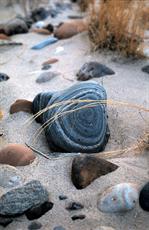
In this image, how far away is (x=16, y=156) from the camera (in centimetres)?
235

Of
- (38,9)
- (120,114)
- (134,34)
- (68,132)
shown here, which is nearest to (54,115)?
(68,132)

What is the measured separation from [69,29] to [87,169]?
2.23 metres

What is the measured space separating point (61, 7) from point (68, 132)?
136 inches

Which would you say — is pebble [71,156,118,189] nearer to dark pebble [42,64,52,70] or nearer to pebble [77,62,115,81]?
pebble [77,62,115,81]

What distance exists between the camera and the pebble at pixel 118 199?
6.58 feet

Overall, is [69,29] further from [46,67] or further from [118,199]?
[118,199]

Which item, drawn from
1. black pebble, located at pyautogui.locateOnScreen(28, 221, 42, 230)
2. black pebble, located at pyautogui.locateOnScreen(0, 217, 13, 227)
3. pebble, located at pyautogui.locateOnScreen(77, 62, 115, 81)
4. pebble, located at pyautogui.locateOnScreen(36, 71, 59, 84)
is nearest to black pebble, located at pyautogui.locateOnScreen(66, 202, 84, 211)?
black pebble, located at pyautogui.locateOnScreen(28, 221, 42, 230)

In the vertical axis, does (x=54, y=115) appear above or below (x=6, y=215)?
above

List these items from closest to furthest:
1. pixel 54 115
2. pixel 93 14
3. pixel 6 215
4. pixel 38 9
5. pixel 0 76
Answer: pixel 6 215, pixel 54 115, pixel 0 76, pixel 93 14, pixel 38 9

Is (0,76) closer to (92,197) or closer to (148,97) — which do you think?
(148,97)

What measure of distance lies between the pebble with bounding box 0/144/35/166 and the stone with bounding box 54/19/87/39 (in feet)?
6.34

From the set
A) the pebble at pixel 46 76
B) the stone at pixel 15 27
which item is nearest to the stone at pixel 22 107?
the pebble at pixel 46 76

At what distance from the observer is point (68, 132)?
2.40 meters

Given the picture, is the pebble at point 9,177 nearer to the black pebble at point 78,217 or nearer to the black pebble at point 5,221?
the black pebble at point 5,221
